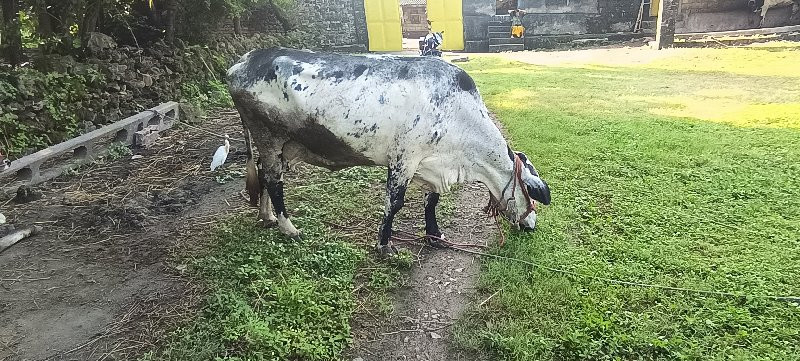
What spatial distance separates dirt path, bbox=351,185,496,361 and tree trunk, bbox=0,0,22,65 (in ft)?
20.0

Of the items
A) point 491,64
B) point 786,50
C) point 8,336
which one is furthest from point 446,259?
point 786,50

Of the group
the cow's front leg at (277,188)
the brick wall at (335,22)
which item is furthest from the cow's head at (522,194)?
the brick wall at (335,22)

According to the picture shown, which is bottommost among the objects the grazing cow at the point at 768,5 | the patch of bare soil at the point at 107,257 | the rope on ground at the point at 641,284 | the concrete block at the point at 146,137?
the rope on ground at the point at 641,284

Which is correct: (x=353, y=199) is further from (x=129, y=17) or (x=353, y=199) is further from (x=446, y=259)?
(x=129, y=17)

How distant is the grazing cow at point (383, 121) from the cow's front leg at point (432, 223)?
16 cm

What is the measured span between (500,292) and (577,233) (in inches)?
47.8

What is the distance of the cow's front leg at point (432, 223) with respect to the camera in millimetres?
4629

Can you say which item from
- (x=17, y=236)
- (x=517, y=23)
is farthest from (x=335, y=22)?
(x=17, y=236)

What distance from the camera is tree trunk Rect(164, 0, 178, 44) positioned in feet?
31.9

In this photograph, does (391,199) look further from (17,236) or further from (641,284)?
(17,236)

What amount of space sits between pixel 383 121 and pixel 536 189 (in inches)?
52.2

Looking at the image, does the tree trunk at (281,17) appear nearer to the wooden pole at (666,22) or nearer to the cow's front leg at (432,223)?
the wooden pole at (666,22)

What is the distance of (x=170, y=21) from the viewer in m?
9.84

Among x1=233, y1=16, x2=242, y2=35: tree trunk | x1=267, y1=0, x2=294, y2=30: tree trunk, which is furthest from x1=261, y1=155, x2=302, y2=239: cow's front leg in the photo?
x1=267, y1=0, x2=294, y2=30: tree trunk
